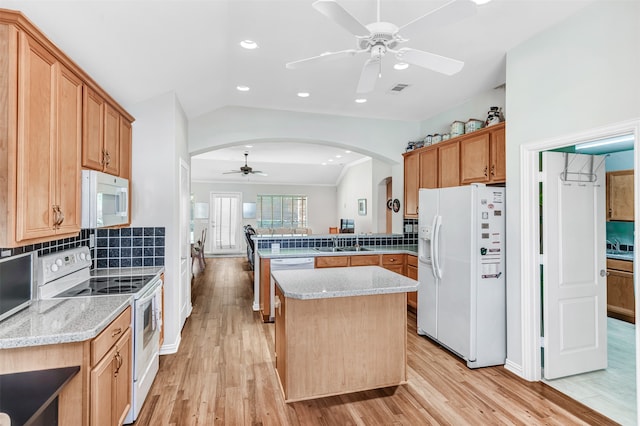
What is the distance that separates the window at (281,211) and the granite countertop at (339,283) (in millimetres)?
8967

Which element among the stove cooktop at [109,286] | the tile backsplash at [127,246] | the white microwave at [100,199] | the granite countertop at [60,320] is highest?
the white microwave at [100,199]

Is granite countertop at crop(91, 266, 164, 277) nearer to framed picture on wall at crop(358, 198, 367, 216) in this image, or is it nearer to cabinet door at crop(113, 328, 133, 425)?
cabinet door at crop(113, 328, 133, 425)

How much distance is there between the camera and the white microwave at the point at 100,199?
2279 mm

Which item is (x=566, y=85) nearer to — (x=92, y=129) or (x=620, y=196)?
(x=620, y=196)

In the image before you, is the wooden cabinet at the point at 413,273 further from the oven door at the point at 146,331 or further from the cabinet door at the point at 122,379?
the cabinet door at the point at 122,379

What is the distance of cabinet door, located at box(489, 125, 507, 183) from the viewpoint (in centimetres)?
339

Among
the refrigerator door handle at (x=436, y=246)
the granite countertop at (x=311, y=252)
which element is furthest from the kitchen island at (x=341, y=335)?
the granite countertop at (x=311, y=252)

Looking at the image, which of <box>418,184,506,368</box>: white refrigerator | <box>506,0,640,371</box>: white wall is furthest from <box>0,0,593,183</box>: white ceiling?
<box>418,184,506,368</box>: white refrigerator

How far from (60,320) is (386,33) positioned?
2.38 m

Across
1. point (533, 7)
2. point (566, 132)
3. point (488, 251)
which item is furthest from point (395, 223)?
point (533, 7)

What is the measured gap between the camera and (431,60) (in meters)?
2.08

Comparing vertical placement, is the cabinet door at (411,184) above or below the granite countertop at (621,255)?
above

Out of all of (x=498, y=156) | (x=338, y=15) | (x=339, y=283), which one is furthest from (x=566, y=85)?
(x=339, y=283)

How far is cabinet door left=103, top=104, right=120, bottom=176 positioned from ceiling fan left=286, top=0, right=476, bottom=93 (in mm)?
1667
